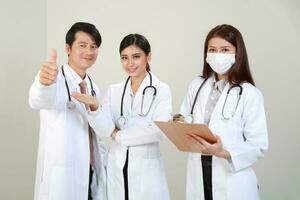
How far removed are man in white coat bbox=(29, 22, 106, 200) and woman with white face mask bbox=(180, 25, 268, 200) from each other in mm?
545

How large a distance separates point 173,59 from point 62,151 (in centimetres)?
142

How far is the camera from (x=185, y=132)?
1.47 m

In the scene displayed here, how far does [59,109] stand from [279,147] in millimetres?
1642

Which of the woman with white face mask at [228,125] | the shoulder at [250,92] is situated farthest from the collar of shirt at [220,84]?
the shoulder at [250,92]

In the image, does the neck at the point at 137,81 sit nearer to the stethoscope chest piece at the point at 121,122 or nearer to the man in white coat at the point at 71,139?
the stethoscope chest piece at the point at 121,122

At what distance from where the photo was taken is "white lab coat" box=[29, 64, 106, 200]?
5.56ft

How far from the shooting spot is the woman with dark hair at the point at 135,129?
186 centimetres

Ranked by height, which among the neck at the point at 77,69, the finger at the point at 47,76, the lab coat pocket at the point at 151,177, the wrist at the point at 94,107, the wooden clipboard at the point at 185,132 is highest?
the neck at the point at 77,69

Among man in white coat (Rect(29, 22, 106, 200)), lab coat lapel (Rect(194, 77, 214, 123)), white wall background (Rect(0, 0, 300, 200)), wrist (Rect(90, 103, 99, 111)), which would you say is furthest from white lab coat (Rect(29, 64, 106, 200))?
white wall background (Rect(0, 0, 300, 200))

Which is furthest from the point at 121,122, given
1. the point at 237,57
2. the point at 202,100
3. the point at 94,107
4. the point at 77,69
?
the point at 237,57

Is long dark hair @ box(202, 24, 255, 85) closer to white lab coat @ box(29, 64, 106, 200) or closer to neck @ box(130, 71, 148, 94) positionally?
neck @ box(130, 71, 148, 94)

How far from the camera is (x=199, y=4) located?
8.98 feet

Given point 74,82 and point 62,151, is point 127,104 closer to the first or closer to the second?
point 74,82

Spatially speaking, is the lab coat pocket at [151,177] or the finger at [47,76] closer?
the finger at [47,76]
